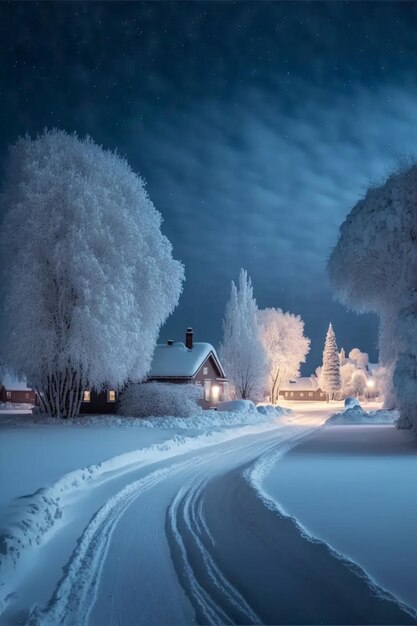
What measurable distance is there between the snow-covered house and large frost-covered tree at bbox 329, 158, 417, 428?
15822 millimetres

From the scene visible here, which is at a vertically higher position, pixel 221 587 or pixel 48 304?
pixel 48 304

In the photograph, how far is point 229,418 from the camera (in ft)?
97.7

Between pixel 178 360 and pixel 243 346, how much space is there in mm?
12523

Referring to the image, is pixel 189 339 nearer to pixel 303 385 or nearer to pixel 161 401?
pixel 161 401

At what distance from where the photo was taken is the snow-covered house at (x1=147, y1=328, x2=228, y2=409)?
116 feet

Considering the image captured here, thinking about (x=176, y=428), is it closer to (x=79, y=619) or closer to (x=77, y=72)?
(x=77, y=72)

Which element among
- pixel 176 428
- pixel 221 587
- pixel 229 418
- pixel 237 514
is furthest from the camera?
pixel 229 418

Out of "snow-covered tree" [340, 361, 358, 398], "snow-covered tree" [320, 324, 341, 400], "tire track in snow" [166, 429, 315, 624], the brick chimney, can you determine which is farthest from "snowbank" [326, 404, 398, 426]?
"snow-covered tree" [340, 361, 358, 398]

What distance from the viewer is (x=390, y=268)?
18.4 meters

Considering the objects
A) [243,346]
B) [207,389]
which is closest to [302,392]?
[243,346]

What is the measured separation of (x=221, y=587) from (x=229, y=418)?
25346 millimetres

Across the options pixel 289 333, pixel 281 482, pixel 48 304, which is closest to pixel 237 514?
pixel 281 482

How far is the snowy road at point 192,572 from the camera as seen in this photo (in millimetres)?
4191

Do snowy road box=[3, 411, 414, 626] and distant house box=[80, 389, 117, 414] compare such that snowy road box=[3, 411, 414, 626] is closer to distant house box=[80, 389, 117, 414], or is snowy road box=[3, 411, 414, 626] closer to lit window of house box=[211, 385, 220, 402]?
distant house box=[80, 389, 117, 414]
